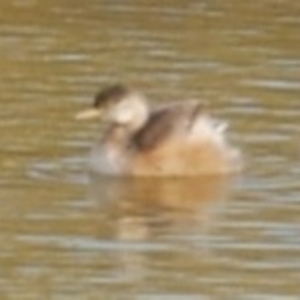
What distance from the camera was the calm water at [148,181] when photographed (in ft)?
36.1

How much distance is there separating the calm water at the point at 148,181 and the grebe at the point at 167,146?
100 mm

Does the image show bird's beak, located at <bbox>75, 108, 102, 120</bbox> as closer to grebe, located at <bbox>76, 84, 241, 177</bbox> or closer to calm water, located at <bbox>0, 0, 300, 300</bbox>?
grebe, located at <bbox>76, 84, 241, 177</bbox>

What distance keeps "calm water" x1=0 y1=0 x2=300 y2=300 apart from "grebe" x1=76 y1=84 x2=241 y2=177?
10cm

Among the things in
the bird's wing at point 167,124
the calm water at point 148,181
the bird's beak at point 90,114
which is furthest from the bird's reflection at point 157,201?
the bird's beak at point 90,114

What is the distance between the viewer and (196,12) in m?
18.2

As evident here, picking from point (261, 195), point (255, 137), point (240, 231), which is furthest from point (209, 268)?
point (255, 137)

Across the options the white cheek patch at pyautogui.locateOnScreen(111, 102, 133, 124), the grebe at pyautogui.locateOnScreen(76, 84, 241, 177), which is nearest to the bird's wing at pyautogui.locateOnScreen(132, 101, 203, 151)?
the grebe at pyautogui.locateOnScreen(76, 84, 241, 177)

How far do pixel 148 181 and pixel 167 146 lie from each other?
25cm

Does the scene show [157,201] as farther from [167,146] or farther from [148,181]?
[167,146]

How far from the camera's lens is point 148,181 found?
13.3 metres

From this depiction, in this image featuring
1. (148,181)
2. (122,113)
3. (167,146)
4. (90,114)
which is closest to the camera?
(148,181)

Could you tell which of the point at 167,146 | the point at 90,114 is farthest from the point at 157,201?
the point at 90,114

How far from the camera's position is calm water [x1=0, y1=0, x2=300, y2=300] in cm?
1099

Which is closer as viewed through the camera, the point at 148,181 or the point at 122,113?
the point at 148,181
